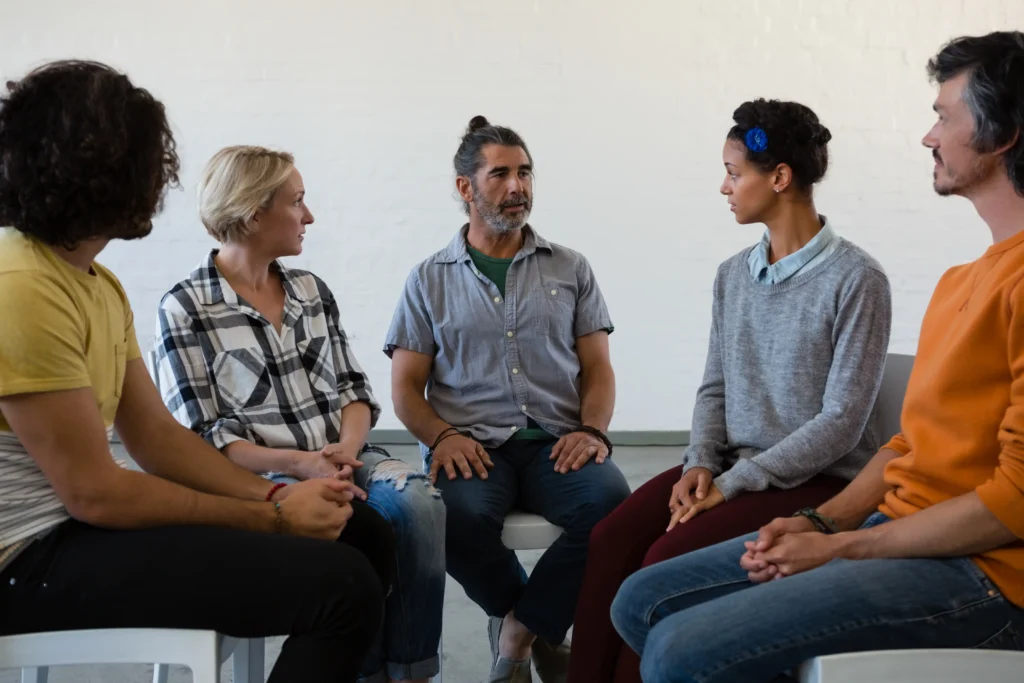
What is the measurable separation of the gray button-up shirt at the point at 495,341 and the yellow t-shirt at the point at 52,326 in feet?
3.10

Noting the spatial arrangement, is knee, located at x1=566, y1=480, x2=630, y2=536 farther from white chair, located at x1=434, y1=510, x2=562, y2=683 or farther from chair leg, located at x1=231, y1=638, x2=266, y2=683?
chair leg, located at x1=231, y1=638, x2=266, y2=683

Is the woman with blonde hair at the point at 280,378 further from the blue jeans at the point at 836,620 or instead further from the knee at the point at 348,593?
the blue jeans at the point at 836,620

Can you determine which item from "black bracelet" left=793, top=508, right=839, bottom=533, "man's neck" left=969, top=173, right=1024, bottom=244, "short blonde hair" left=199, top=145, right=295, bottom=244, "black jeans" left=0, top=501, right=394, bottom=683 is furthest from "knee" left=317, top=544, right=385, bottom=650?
"man's neck" left=969, top=173, right=1024, bottom=244

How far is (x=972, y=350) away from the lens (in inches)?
48.1

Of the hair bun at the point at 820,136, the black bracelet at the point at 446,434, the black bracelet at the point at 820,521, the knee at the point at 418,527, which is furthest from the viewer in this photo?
the black bracelet at the point at 446,434

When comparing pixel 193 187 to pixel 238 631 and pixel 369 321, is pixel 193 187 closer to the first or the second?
pixel 369 321

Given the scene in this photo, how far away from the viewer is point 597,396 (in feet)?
7.45

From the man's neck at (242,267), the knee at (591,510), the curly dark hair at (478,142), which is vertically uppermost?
the curly dark hair at (478,142)

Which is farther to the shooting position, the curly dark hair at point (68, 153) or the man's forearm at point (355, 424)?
the man's forearm at point (355, 424)

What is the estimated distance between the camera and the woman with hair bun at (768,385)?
5.59ft

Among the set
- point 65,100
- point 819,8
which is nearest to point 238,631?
point 65,100

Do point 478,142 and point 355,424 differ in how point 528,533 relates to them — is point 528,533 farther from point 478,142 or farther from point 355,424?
point 478,142

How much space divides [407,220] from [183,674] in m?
2.74

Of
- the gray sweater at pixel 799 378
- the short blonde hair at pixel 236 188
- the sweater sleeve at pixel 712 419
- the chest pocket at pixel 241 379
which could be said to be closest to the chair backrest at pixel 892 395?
the gray sweater at pixel 799 378
